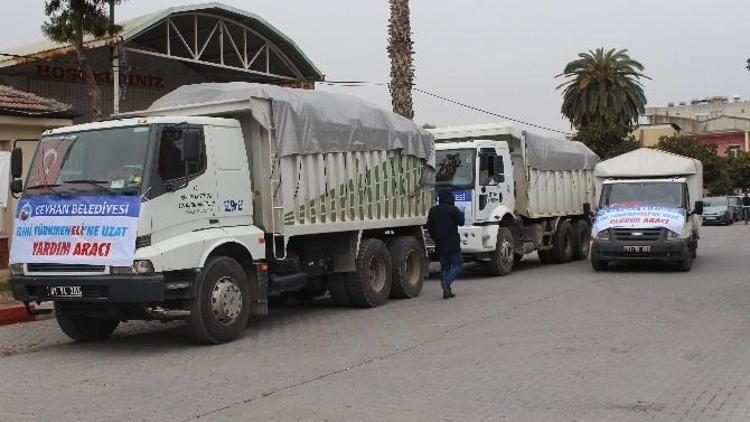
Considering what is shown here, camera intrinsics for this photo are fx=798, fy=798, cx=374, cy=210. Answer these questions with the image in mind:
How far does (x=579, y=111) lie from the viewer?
46375mm

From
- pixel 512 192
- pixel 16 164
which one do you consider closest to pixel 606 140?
pixel 512 192

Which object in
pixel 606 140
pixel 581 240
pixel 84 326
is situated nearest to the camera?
pixel 84 326

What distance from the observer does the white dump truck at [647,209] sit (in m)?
16.0

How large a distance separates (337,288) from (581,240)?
1070 centimetres

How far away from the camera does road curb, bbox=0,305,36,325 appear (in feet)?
35.9

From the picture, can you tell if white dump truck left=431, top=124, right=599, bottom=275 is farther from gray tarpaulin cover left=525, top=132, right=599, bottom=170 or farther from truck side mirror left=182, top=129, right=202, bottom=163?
truck side mirror left=182, top=129, right=202, bottom=163

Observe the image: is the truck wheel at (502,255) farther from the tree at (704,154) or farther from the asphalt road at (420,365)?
the tree at (704,154)

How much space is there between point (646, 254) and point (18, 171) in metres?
11.8

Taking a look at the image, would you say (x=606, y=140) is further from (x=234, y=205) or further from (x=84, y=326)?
(x=84, y=326)

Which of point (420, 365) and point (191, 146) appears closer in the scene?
point (420, 365)

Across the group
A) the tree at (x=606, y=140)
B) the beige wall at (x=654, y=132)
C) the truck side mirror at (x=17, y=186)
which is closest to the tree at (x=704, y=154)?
the beige wall at (x=654, y=132)

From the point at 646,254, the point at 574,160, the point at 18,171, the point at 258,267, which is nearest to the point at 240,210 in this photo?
the point at 258,267

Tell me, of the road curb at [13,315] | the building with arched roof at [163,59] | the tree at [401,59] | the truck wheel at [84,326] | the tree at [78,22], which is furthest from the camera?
the building with arched roof at [163,59]

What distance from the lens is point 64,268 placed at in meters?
8.38
